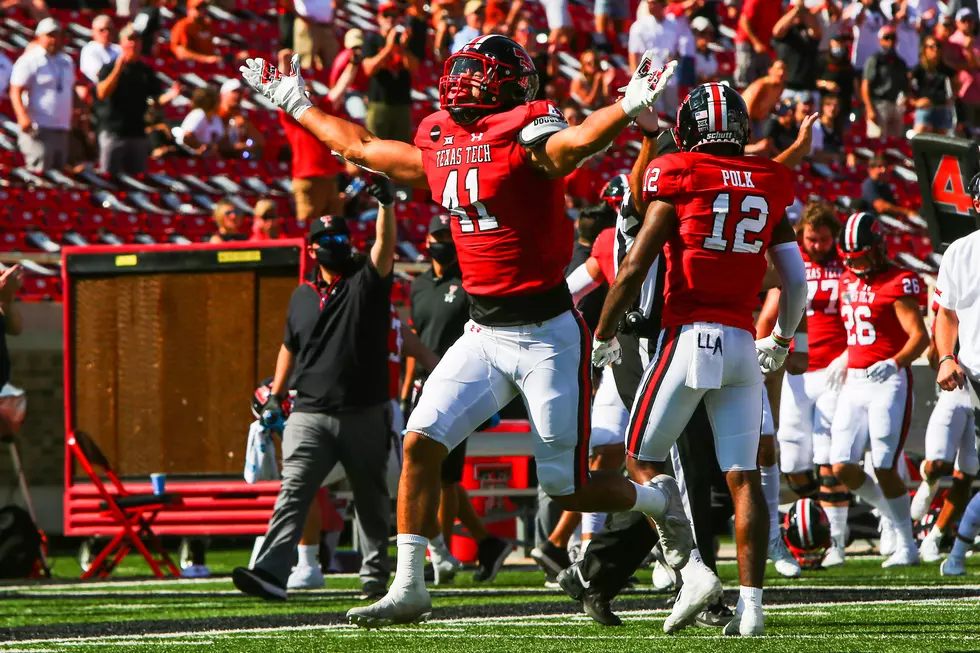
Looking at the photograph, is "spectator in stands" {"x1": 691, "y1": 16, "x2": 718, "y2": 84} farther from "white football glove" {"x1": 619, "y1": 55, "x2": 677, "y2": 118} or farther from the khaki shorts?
"white football glove" {"x1": 619, "y1": 55, "x2": 677, "y2": 118}

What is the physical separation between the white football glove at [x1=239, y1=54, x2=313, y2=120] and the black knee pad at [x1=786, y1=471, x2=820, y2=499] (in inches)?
217

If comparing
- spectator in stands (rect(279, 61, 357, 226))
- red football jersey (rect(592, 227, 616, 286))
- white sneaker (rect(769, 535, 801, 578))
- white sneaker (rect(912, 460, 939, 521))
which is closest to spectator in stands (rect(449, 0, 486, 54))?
spectator in stands (rect(279, 61, 357, 226))

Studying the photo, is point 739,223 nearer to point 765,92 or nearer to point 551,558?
point 551,558

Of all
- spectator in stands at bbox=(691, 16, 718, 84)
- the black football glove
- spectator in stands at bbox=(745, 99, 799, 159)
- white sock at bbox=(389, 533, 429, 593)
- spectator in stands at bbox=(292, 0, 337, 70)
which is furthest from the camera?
spectator in stands at bbox=(691, 16, 718, 84)

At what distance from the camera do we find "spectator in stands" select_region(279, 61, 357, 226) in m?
14.1

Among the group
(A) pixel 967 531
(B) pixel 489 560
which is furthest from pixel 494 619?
(A) pixel 967 531

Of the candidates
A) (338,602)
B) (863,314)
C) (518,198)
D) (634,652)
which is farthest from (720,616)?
(863,314)

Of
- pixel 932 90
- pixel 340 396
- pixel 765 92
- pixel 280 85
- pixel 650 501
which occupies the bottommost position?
pixel 650 501

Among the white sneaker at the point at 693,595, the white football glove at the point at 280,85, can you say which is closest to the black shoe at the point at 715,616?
the white sneaker at the point at 693,595

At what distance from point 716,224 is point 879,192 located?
11.8m

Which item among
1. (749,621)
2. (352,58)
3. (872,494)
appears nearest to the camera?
(749,621)

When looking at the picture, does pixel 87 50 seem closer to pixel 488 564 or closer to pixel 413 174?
pixel 488 564

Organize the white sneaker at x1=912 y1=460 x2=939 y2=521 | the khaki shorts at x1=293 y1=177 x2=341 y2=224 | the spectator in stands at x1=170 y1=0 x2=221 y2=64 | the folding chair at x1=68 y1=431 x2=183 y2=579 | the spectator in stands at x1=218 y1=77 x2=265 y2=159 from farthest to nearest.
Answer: the spectator in stands at x1=170 y1=0 x2=221 y2=64, the spectator in stands at x1=218 y1=77 x2=265 y2=159, the khaki shorts at x1=293 y1=177 x2=341 y2=224, the white sneaker at x1=912 y1=460 x2=939 y2=521, the folding chair at x1=68 y1=431 x2=183 y2=579

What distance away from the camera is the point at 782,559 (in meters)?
9.07
